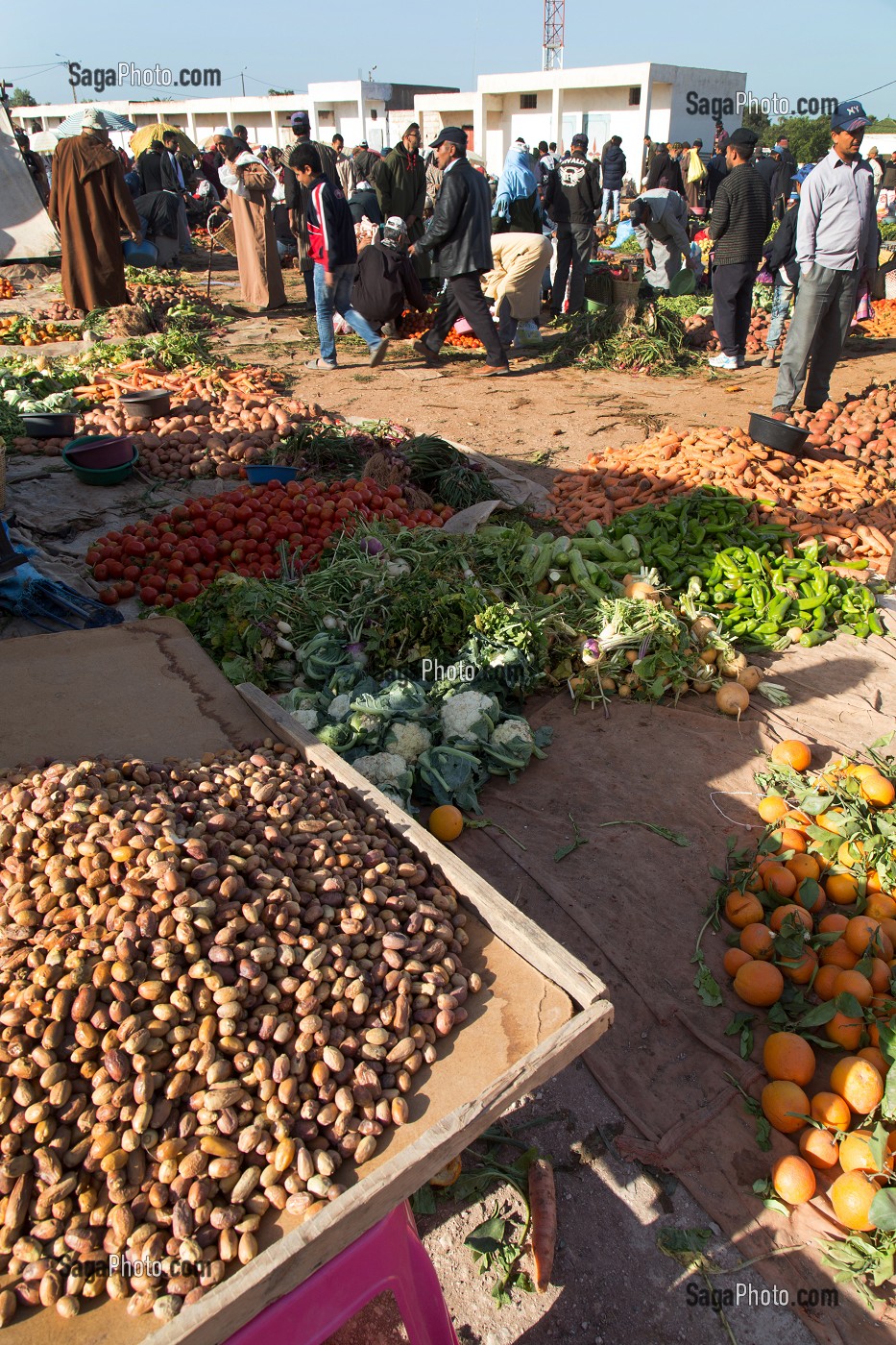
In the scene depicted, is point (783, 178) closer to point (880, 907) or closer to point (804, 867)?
point (804, 867)

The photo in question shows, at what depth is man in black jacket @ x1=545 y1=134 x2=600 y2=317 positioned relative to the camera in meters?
10.2

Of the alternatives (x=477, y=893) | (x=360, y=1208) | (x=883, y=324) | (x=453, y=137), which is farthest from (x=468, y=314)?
(x=360, y=1208)

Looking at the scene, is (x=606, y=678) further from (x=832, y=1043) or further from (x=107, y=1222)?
(x=107, y=1222)

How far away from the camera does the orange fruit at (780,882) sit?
2854mm

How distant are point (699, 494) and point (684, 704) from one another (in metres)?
1.91

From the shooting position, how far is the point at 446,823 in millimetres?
3111

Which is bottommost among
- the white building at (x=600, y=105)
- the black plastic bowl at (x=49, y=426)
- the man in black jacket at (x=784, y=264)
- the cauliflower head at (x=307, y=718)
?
the cauliflower head at (x=307, y=718)

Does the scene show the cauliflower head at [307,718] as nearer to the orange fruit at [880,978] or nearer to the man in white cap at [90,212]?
the orange fruit at [880,978]

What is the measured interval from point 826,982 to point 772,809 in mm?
816

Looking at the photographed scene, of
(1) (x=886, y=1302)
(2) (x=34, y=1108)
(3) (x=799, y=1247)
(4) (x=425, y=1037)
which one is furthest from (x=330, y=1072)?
(1) (x=886, y=1302)

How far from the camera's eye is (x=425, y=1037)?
1.68 metres

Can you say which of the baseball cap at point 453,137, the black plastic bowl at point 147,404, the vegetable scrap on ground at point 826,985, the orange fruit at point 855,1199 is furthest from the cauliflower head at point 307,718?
the baseball cap at point 453,137

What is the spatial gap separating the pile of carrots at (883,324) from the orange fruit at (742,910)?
11232 mm

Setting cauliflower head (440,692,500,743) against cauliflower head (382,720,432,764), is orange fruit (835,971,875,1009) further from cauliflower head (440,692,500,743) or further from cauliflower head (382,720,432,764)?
cauliflower head (382,720,432,764)
